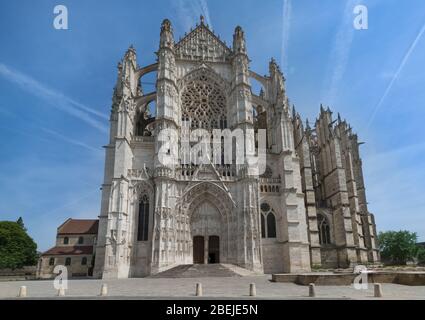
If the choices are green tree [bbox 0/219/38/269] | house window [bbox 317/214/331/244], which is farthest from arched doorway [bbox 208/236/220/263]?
green tree [bbox 0/219/38/269]

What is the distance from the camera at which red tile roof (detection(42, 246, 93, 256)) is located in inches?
1530

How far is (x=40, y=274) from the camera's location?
121ft

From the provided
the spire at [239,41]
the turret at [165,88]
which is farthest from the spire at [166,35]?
the spire at [239,41]

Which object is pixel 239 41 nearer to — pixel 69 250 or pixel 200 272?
pixel 200 272

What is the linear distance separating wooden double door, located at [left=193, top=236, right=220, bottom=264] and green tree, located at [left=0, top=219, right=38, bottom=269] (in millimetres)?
28507

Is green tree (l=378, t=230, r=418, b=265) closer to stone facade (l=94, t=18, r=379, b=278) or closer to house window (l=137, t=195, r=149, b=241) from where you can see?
stone facade (l=94, t=18, r=379, b=278)

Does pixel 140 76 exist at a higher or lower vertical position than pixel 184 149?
higher

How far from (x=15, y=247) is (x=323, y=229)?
42.6 m

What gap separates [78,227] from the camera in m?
43.9

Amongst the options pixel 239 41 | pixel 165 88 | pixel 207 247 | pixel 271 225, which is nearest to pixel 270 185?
pixel 271 225

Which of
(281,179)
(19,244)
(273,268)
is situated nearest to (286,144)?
(281,179)

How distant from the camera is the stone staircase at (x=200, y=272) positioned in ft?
73.7
